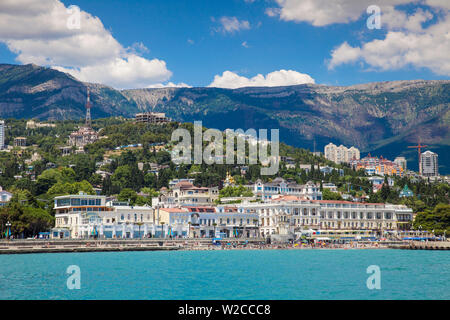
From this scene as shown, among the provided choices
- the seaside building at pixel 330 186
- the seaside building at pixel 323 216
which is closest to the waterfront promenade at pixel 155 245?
the seaside building at pixel 323 216

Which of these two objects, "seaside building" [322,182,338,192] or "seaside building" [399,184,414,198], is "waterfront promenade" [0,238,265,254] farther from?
"seaside building" [399,184,414,198]

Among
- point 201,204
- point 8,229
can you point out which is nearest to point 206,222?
point 201,204

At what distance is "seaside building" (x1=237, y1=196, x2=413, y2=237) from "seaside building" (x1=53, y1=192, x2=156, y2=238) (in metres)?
22.2

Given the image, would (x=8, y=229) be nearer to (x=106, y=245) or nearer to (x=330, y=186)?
(x=106, y=245)

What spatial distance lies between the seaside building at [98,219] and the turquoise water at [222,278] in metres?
28.5

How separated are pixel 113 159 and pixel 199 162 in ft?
93.2

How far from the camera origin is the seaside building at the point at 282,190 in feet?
458

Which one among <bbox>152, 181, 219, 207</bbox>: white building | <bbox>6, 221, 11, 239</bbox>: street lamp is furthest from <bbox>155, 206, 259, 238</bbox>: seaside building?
<bbox>6, 221, 11, 239</bbox>: street lamp

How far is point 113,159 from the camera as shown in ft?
625

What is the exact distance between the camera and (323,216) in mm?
128000

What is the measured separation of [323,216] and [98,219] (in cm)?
4466

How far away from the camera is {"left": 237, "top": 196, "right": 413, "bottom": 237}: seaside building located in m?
122
